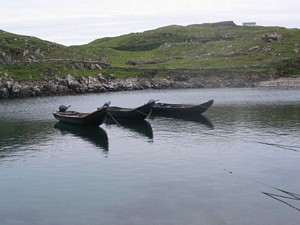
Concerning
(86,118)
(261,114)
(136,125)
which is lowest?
(136,125)

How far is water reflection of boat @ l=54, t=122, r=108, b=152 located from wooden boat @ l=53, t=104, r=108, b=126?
2.71 feet

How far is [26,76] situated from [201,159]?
297ft

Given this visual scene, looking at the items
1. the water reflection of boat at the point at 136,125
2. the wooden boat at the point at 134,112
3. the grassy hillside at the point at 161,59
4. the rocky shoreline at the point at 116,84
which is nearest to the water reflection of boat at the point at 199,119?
the water reflection of boat at the point at 136,125

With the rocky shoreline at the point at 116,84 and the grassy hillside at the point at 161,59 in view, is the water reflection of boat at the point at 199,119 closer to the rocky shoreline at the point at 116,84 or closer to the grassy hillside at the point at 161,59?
the rocky shoreline at the point at 116,84

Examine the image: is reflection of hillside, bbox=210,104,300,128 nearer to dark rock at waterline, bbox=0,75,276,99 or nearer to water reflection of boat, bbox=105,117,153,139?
water reflection of boat, bbox=105,117,153,139

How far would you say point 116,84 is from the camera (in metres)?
133

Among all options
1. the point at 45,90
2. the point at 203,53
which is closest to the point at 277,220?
the point at 45,90

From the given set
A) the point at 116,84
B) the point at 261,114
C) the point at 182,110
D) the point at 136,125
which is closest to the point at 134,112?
the point at 136,125

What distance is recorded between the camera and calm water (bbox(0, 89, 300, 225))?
29312mm

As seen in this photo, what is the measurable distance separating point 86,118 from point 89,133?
301cm

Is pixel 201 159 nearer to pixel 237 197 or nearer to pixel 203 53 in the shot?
pixel 237 197

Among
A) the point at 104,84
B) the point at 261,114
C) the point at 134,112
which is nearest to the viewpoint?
the point at 134,112

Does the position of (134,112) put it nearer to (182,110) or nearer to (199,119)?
(182,110)

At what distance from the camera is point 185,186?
35.0 metres
